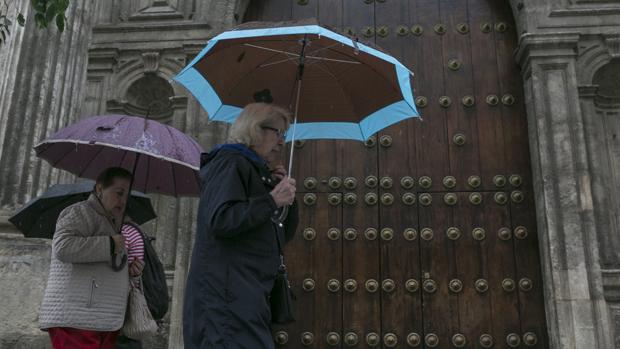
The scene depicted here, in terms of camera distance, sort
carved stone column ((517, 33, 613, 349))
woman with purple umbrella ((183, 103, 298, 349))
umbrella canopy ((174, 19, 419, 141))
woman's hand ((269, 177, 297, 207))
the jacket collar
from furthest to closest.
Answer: carved stone column ((517, 33, 613, 349)), umbrella canopy ((174, 19, 419, 141)), the jacket collar, woman's hand ((269, 177, 297, 207)), woman with purple umbrella ((183, 103, 298, 349))

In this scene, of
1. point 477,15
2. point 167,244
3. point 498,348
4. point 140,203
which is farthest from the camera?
point 477,15

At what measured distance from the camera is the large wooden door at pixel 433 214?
5199 mm

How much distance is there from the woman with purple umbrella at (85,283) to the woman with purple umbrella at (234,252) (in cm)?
75

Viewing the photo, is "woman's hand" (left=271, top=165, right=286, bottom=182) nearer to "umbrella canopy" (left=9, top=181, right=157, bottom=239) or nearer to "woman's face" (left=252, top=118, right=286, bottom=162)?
"woman's face" (left=252, top=118, right=286, bottom=162)

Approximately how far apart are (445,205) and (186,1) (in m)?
3.24

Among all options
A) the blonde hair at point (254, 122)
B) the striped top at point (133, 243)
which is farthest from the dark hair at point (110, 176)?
the blonde hair at point (254, 122)

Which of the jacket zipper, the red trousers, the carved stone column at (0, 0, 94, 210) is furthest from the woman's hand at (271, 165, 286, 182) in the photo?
the carved stone column at (0, 0, 94, 210)

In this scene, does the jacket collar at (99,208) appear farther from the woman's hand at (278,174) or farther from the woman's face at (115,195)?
the woman's hand at (278,174)

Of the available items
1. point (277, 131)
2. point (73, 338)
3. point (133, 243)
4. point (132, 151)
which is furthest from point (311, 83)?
point (73, 338)

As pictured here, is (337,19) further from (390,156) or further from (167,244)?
(167,244)

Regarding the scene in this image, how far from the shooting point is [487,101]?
5734 millimetres

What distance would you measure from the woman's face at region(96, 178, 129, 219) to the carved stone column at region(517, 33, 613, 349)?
3.48 meters

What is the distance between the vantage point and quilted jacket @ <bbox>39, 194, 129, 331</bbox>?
8.86ft

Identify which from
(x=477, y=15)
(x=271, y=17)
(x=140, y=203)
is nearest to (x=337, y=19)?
(x=271, y=17)
